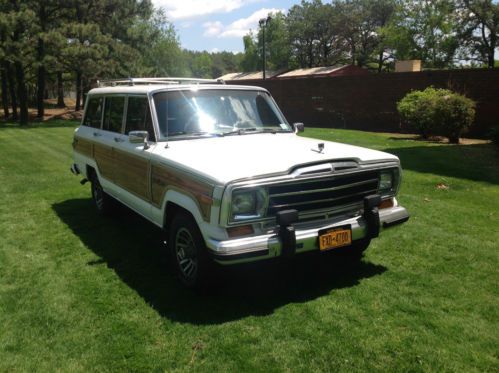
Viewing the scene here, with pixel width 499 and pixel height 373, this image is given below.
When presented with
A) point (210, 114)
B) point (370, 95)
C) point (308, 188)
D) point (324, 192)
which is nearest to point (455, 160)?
point (210, 114)

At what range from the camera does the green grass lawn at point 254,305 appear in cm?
338

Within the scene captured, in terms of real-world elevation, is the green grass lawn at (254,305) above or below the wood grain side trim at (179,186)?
below

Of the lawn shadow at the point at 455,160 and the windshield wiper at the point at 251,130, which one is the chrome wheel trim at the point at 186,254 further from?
the lawn shadow at the point at 455,160

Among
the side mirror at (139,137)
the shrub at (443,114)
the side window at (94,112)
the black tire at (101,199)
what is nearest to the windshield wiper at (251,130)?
the side mirror at (139,137)

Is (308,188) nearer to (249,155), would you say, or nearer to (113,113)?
(249,155)

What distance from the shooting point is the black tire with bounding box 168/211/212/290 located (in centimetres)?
402

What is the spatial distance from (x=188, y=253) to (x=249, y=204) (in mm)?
919

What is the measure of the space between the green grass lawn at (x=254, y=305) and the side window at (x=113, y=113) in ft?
4.74

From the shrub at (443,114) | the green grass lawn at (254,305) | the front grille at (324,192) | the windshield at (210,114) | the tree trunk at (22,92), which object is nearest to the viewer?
the green grass lawn at (254,305)

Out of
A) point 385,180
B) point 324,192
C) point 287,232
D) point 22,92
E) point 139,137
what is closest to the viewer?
point 287,232

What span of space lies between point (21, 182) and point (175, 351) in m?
7.69

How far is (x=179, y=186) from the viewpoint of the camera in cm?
421

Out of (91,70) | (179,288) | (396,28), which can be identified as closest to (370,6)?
(396,28)

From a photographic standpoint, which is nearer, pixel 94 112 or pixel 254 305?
pixel 254 305
